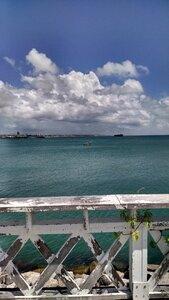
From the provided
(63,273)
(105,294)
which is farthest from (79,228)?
(105,294)

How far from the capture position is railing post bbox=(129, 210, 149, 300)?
363cm

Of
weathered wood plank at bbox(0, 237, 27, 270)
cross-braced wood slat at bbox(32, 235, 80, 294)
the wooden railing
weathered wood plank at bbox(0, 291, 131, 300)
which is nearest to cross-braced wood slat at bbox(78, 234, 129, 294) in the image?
the wooden railing

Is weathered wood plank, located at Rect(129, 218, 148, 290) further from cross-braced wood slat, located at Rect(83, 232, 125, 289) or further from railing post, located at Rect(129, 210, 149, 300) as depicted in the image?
cross-braced wood slat, located at Rect(83, 232, 125, 289)

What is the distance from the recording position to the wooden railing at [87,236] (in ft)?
11.5

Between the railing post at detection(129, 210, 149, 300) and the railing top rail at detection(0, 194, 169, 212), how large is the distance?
18 cm

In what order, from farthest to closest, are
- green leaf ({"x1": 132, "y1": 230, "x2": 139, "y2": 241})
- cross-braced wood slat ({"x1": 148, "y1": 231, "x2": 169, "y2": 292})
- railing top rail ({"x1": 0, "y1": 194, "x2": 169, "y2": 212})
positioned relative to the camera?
cross-braced wood slat ({"x1": 148, "y1": 231, "x2": 169, "y2": 292}) < green leaf ({"x1": 132, "y1": 230, "x2": 139, "y2": 241}) < railing top rail ({"x1": 0, "y1": 194, "x2": 169, "y2": 212})

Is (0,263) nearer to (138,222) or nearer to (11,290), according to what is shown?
(11,290)

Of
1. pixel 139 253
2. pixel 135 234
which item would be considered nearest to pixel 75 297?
pixel 139 253

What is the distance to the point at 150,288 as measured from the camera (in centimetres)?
376

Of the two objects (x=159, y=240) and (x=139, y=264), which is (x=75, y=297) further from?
(x=159, y=240)

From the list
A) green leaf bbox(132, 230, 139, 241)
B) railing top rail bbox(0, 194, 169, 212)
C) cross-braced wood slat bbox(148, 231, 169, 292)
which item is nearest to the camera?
railing top rail bbox(0, 194, 169, 212)

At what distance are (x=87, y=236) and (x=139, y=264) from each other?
0.69 metres

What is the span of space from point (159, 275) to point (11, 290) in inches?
70.7

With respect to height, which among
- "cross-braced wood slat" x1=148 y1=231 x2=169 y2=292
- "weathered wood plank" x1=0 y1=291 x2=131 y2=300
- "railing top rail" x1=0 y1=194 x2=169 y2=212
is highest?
"railing top rail" x1=0 y1=194 x2=169 y2=212
